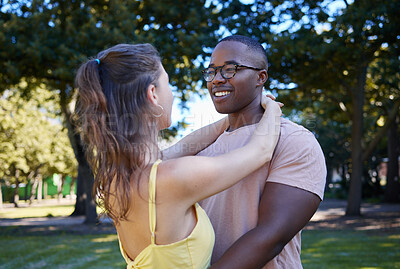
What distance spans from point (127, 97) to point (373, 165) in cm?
2983

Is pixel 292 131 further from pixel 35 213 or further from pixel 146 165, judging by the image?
pixel 35 213

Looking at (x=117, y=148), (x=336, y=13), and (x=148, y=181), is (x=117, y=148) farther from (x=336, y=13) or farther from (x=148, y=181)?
(x=336, y=13)

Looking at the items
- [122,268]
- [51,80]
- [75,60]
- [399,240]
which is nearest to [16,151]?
[51,80]

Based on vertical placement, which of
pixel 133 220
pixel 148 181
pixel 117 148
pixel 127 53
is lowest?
pixel 133 220

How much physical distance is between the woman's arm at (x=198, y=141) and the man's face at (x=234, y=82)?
29 centimetres

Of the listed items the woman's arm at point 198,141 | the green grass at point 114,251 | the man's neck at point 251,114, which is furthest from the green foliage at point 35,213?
the man's neck at point 251,114

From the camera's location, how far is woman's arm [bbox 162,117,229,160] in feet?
8.19

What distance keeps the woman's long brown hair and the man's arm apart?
483 millimetres

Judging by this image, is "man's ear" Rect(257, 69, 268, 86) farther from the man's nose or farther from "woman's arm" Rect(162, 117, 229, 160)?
"woman's arm" Rect(162, 117, 229, 160)

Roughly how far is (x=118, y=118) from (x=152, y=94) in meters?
0.19

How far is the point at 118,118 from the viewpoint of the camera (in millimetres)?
1699

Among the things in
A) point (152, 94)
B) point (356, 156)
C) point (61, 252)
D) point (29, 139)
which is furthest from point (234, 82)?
point (29, 139)

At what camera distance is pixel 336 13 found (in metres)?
12.1

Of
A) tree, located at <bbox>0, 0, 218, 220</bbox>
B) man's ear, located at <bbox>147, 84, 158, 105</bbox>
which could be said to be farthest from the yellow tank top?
tree, located at <bbox>0, 0, 218, 220</bbox>
